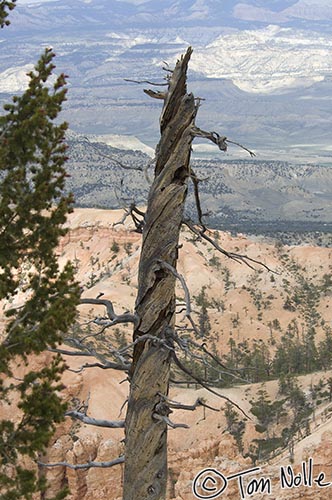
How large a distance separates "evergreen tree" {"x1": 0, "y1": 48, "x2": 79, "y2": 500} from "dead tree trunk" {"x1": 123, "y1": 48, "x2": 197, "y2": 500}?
7.30 ft

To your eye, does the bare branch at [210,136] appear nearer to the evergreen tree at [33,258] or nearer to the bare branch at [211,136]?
the bare branch at [211,136]

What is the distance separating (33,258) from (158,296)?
319 cm

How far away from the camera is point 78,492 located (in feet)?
65.2

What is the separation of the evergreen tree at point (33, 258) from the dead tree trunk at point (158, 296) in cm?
222

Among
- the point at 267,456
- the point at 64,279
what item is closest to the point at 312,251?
the point at 267,456

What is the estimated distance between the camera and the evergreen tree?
8.72 metres

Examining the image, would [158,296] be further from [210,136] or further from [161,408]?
[210,136]

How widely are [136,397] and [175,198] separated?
189cm

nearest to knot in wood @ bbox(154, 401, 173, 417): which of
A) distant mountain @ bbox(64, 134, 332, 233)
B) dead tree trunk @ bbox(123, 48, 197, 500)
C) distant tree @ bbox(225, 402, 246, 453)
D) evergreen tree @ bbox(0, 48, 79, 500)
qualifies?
dead tree trunk @ bbox(123, 48, 197, 500)

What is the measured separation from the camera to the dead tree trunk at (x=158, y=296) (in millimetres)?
6551

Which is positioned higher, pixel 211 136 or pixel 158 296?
pixel 211 136

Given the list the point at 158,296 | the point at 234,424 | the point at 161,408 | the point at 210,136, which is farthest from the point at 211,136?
the point at 234,424

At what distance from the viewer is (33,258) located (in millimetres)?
9297

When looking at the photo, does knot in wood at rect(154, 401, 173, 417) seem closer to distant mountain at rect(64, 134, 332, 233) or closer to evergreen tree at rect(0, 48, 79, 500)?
evergreen tree at rect(0, 48, 79, 500)
